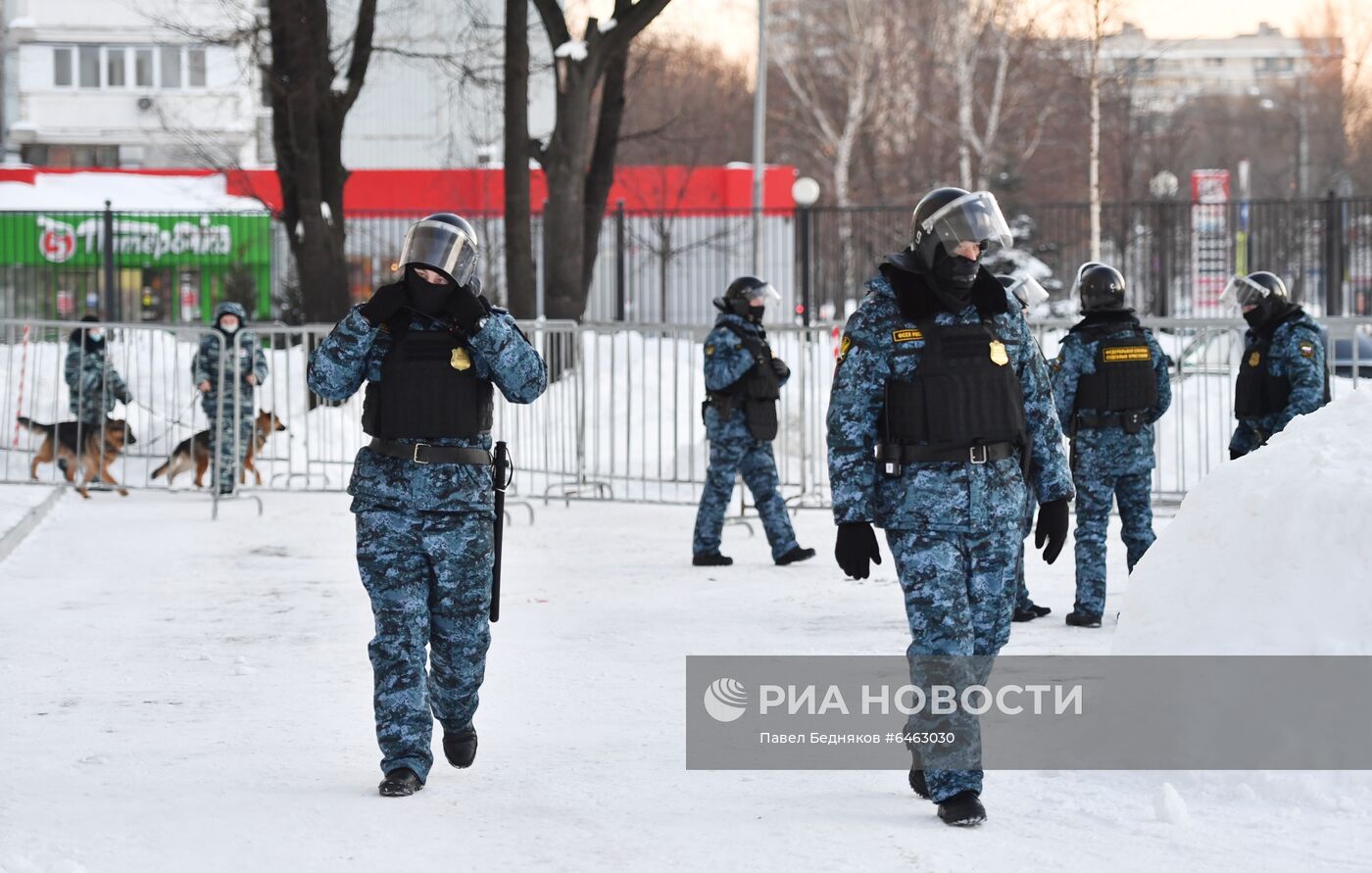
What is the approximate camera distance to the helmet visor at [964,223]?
556cm

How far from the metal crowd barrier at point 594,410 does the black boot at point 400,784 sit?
359 inches

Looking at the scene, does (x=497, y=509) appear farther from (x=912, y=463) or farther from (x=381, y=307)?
(x=912, y=463)

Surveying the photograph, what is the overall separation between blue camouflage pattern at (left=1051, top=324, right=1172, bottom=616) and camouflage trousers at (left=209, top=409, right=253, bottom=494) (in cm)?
783

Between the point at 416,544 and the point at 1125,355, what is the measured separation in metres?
4.80

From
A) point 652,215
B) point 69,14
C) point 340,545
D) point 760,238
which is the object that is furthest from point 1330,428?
point 69,14

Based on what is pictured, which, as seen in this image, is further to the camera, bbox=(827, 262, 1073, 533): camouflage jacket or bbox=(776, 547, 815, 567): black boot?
bbox=(776, 547, 815, 567): black boot

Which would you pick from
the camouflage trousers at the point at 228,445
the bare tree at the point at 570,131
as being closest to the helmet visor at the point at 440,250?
the camouflage trousers at the point at 228,445

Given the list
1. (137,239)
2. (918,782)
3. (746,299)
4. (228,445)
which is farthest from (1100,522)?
(137,239)

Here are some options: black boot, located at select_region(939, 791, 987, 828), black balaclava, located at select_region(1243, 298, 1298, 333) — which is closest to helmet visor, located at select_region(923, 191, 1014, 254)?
black boot, located at select_region(939, 791, 987, 828)

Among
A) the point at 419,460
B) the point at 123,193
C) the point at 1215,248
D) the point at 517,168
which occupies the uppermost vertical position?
the point at 123,193

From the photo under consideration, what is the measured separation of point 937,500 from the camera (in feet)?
18.0

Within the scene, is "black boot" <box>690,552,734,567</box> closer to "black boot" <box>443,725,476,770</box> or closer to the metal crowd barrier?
the metal crowd barrier

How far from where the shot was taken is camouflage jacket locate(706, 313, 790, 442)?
11648 mm

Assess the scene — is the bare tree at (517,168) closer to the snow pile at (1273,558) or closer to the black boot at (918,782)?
the snow pile at (1273,558)
